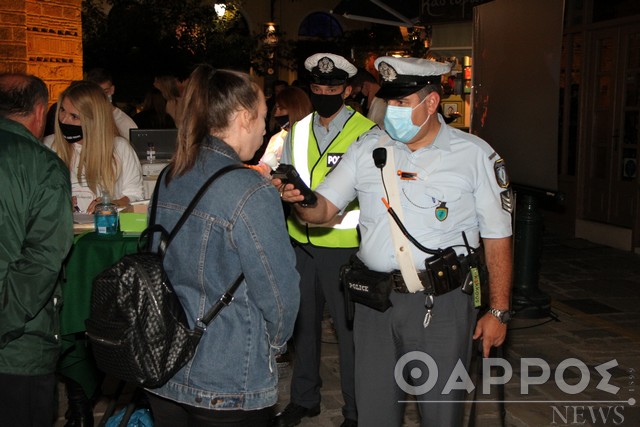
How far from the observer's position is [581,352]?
6.82 metres

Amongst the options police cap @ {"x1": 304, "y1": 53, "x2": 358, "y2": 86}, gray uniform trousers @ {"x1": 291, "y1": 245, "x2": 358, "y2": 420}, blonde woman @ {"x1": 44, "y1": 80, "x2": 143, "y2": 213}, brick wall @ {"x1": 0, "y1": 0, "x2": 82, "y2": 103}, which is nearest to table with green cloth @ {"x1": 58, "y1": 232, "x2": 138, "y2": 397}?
blonde woman @ {"x1": 44, "y1": 80, "x2": 143, "y2": 213}

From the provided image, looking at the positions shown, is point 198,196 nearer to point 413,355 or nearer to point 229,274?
point 229,274

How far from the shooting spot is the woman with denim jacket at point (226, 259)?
285 centimetres

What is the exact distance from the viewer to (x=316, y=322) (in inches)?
210

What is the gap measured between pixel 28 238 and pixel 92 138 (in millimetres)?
2179

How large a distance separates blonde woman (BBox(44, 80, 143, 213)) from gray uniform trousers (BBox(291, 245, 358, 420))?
141 centimetres

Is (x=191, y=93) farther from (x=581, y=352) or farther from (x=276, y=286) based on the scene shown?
(x=581, y=352)

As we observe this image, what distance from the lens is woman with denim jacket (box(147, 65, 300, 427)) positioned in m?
2.85

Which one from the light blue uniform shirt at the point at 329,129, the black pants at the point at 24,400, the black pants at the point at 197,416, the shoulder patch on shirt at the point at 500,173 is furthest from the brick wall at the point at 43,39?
the black pants at the point at 197,416

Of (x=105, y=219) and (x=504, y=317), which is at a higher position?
(x=105, y=219)

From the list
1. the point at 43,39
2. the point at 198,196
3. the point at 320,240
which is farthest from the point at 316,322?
the point at 43,39

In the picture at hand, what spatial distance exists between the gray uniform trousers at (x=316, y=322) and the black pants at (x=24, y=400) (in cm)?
206

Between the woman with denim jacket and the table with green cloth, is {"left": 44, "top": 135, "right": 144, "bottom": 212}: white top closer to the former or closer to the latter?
the table with green cloth

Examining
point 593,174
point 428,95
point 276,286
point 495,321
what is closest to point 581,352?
point 495,321
